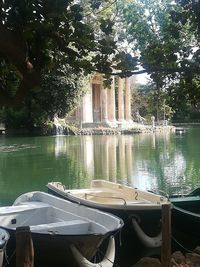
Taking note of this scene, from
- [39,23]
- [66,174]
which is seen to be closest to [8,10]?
[39,23]

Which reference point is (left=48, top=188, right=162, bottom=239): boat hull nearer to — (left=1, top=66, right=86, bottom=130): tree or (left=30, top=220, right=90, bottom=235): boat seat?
(left=30, top=220, right=90, bottom=235): boat seat

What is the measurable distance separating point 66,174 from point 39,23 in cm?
1724

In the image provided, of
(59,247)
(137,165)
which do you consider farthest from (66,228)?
(137,165)

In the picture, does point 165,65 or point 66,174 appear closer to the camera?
point 165,65

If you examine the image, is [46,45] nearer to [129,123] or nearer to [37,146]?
[37,146]

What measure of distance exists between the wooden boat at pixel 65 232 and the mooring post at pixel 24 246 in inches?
74.8

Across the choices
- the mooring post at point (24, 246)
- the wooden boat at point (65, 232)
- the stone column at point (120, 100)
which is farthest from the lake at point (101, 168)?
the stone column at point (120, 100)

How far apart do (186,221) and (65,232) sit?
299cm

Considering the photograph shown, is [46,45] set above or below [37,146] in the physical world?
above

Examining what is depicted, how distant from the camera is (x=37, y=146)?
35.6 meters

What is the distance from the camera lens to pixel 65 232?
7.62m

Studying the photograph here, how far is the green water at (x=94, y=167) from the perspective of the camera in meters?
18.4

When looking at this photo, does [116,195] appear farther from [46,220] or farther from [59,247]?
[59,247]

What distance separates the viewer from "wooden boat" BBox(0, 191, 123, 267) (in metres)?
7.30
